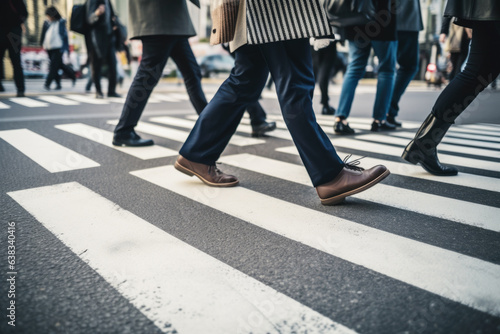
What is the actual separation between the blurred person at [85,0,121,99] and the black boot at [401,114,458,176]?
718cm

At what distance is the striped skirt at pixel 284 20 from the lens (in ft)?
7.54

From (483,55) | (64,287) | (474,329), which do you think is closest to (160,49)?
(483,55)

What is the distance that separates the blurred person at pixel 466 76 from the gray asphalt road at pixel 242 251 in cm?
19

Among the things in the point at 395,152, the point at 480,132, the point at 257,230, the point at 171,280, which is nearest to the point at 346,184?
the point at 257,230

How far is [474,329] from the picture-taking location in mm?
1304

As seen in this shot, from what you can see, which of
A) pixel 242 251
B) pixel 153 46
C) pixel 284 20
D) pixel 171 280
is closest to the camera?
pixel 171 280

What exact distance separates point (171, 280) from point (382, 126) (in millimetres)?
4378

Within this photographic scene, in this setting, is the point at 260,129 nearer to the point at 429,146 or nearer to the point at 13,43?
the point at 429,146

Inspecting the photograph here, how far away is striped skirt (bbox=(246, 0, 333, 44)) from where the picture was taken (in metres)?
2.30

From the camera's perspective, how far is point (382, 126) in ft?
18.0

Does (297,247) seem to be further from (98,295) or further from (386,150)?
(386,150)

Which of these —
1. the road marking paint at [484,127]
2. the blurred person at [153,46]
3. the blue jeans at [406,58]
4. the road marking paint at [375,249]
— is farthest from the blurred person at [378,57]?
the road marking paint at [375,249]

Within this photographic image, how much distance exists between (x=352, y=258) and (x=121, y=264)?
0.90m

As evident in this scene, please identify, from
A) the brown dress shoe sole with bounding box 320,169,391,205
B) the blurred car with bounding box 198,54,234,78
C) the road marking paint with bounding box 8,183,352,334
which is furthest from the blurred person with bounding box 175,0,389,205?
the blurred car with bounding box 198,54,234,78
